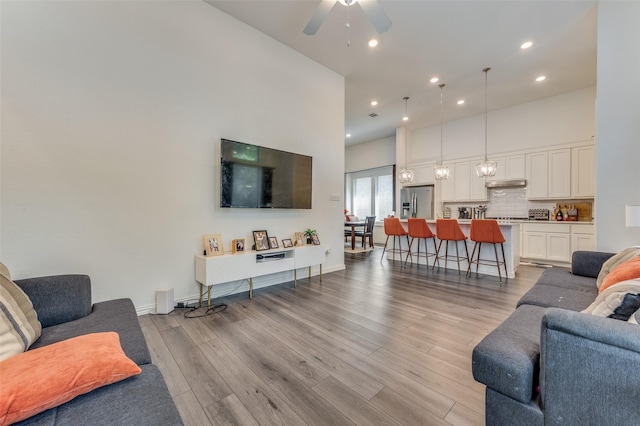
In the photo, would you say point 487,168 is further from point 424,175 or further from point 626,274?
point 626,274

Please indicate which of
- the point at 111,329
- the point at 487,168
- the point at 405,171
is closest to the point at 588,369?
the point at 111,329

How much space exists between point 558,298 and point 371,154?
720cm

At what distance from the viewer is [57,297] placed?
160 cm

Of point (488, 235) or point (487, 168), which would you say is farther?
point (487, 168)

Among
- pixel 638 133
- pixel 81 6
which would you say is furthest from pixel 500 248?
pixel 81 6

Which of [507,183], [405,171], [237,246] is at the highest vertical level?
[405,171]

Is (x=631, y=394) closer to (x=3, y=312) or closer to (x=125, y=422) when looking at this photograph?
(x=125, y=422)

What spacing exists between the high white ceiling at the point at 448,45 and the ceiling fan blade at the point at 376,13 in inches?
26.7

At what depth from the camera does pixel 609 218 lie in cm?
278

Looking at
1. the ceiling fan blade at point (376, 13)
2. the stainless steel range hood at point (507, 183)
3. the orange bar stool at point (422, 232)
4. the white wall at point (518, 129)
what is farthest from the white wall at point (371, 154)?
the ceiling fan blade at point (376, 13)

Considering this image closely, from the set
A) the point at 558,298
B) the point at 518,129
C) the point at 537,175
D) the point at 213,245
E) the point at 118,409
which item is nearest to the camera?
the point at 118,409

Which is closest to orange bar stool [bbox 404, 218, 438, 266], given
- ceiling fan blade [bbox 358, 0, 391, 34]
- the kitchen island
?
the kitchen island

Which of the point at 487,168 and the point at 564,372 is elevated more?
the point at 487,168

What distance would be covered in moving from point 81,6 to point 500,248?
618cm
